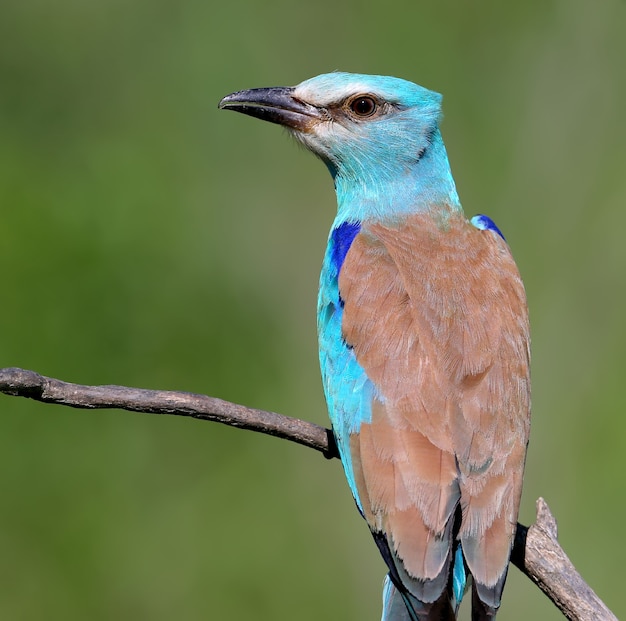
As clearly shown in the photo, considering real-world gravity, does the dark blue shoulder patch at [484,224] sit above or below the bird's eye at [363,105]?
below

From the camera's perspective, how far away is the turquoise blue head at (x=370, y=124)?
5.12 metres

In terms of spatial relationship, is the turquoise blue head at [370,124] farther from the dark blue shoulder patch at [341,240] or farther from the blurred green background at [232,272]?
the blurred green background at [232,272]

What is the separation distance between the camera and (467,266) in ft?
14.7

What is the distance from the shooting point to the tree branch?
3635 mm

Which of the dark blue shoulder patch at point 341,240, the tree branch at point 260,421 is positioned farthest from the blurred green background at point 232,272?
the tree branch at point 260,421

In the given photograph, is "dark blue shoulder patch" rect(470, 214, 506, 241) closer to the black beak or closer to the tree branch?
the black beak

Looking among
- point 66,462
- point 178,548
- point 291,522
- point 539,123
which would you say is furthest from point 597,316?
point 66,462

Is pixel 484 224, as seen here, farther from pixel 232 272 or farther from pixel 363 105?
pixel 232 272

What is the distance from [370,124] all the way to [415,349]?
1.41 metres

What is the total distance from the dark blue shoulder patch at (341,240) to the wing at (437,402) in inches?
2.0

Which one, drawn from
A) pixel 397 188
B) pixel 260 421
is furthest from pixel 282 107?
pixel 260 421

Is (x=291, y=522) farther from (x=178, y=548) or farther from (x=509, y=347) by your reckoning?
(x=509, y=347)

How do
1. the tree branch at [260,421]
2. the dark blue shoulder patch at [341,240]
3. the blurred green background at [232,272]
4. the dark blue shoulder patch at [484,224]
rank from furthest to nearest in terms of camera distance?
the blurred green background at [232,272], the dark blue shoulder patch at [484,224], the dark blue shoulder patch at [341,240], the tree branch at [260,421]

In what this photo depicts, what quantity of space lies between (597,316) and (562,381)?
0.46 m
